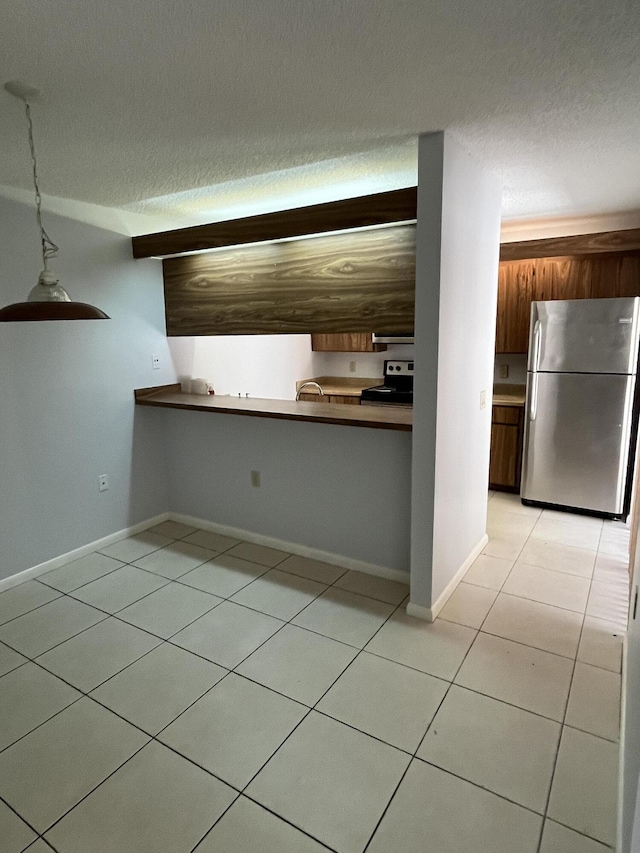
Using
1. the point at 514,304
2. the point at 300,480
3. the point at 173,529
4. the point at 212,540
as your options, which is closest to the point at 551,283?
the point at 514,304

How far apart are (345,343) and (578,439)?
2.46m

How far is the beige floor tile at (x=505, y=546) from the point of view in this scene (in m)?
3.36

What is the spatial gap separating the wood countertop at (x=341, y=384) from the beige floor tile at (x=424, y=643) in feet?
8.87

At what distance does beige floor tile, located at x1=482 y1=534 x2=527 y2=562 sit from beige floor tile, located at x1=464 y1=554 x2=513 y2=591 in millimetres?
57

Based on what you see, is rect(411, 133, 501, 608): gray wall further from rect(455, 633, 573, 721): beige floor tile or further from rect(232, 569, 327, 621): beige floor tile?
rect(232, 569, 327, 621): beige floor tile

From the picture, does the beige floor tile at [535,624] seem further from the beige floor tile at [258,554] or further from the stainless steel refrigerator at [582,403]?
the stainless steel refrigerator at [582,403]

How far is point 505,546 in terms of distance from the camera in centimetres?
349

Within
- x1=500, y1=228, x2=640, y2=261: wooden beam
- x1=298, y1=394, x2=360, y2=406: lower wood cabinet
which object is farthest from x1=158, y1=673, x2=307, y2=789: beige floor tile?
x1=500, y1=228, x2=640, y2=261: wooden beam

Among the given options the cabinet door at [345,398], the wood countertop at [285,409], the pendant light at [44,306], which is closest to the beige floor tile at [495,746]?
the wood countertop at [285,409]

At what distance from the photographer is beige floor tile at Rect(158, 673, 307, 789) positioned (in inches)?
69.9

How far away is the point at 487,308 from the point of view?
3.01m

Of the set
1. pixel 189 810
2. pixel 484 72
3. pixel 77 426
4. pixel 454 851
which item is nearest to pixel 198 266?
pixel 77 426

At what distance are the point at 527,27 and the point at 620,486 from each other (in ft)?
11.0

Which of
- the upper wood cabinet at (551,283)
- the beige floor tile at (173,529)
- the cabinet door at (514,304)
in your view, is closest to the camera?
the beige floor tile at (173,529)
